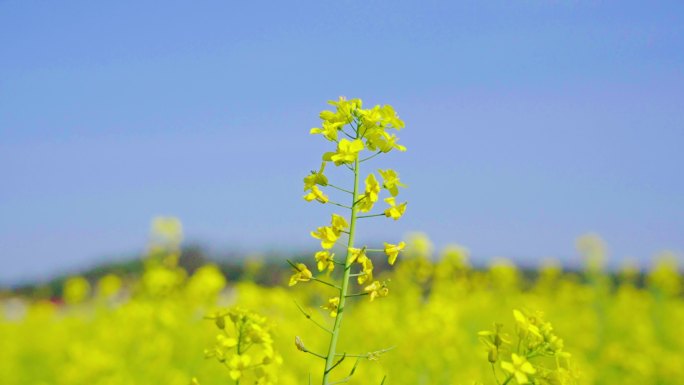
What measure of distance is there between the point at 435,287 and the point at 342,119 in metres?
6.14

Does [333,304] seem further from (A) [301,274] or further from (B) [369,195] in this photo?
(B) [369,195]

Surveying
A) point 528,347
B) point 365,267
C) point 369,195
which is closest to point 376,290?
point 365,267

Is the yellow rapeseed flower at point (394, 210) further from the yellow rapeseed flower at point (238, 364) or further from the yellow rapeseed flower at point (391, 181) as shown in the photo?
the yellow rapeseed flower at point (238, 364)

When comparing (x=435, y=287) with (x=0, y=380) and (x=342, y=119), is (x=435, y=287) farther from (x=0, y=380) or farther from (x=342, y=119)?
(x=342, y=119)

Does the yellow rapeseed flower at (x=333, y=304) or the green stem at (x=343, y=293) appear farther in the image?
the yellow rapeseed flower at (x=333, y=304)

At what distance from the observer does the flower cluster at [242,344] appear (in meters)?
2.05

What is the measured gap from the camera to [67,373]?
16.3 ft

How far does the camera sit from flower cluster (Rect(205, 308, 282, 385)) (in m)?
2.05

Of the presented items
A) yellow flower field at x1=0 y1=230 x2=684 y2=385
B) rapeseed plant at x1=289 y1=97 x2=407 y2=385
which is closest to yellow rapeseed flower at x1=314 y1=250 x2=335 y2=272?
rapeseed plant at x1=289 y1=97 x2=407 y2=385

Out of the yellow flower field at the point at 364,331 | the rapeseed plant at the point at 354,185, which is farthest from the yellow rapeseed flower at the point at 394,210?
the yellow flower field at the point at 364,331

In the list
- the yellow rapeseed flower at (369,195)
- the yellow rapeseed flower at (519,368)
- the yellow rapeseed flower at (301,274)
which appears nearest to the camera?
the yellow rapeseed flower at (519,368)

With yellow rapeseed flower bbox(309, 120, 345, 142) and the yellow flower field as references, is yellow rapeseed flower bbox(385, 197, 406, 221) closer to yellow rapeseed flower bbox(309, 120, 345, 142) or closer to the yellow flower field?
yellow rapeseed flower bbox(309, 120, 345, 142)

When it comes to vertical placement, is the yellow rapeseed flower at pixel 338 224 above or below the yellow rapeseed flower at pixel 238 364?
above

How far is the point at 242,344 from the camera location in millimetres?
2148
